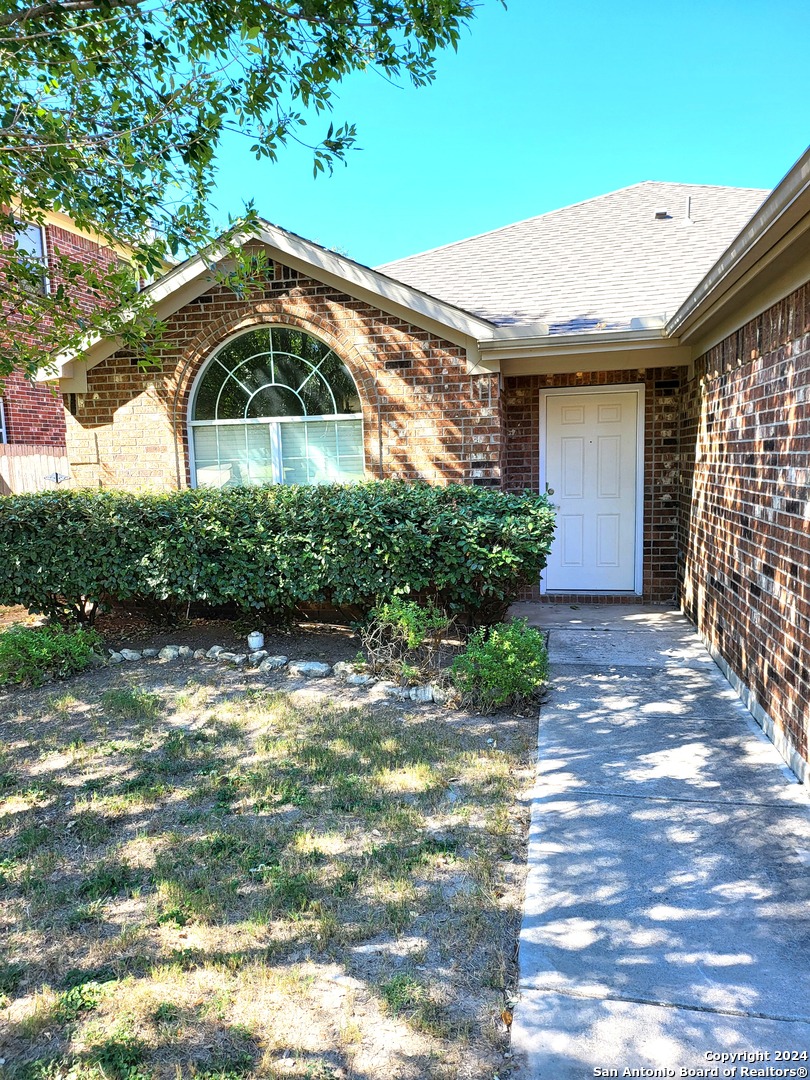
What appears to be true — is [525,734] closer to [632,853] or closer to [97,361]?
[632,853]

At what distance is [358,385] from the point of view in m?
7.57

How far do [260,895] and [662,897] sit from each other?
169cm

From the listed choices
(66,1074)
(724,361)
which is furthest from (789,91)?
(66,1074)

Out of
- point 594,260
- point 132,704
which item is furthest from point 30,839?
point 594,260

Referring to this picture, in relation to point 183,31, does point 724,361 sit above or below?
below

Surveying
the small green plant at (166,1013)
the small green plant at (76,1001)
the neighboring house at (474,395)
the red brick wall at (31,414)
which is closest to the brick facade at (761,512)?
the neighboring house at (474,395)

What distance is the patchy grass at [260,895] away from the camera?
2.17 meters

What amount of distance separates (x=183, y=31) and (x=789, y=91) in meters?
10.7

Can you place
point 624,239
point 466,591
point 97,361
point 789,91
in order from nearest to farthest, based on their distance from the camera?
point 466,591 < point 97,361 < point 624,239 < point 789,91

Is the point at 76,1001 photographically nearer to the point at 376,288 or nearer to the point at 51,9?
the point at 51,9

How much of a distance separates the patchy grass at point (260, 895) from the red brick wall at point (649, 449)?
13.5 feet

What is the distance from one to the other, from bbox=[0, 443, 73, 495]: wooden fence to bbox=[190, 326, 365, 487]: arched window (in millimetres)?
5181

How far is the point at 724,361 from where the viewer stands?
577cm

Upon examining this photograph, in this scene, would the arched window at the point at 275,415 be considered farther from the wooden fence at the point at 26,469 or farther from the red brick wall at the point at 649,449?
the wooden fence at the point at 26,469
